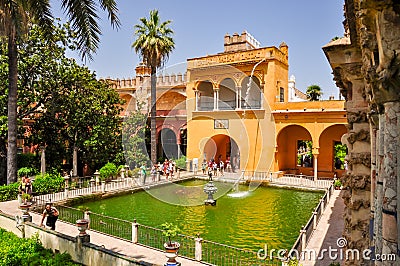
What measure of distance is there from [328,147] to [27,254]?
22.0 meters

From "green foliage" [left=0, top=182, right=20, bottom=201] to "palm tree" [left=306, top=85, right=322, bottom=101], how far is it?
101 feet

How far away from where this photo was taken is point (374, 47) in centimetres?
297

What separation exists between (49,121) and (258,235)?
16.6m

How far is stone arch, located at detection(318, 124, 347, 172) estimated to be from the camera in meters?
24.3

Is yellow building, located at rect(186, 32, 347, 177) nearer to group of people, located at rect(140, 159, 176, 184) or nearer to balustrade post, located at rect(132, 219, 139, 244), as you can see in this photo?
group of people, located at rect(140, 159, 176, 184)

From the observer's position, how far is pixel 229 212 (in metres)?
14.7

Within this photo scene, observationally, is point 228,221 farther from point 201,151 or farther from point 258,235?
point 201,151

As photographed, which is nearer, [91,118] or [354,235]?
[354,235]

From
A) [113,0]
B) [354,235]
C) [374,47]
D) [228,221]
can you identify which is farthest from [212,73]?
[374,47]

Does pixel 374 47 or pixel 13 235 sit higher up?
pixel 374 47

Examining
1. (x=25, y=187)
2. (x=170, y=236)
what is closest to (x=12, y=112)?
(x=25, y=187)

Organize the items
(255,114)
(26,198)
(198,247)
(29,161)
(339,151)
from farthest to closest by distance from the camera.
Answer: (339,151) < (255,114) < (29,161) < (26,198) < (198,247)

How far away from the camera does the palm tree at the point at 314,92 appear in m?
36.2

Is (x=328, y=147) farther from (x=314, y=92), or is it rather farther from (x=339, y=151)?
(x=314, y=92)
